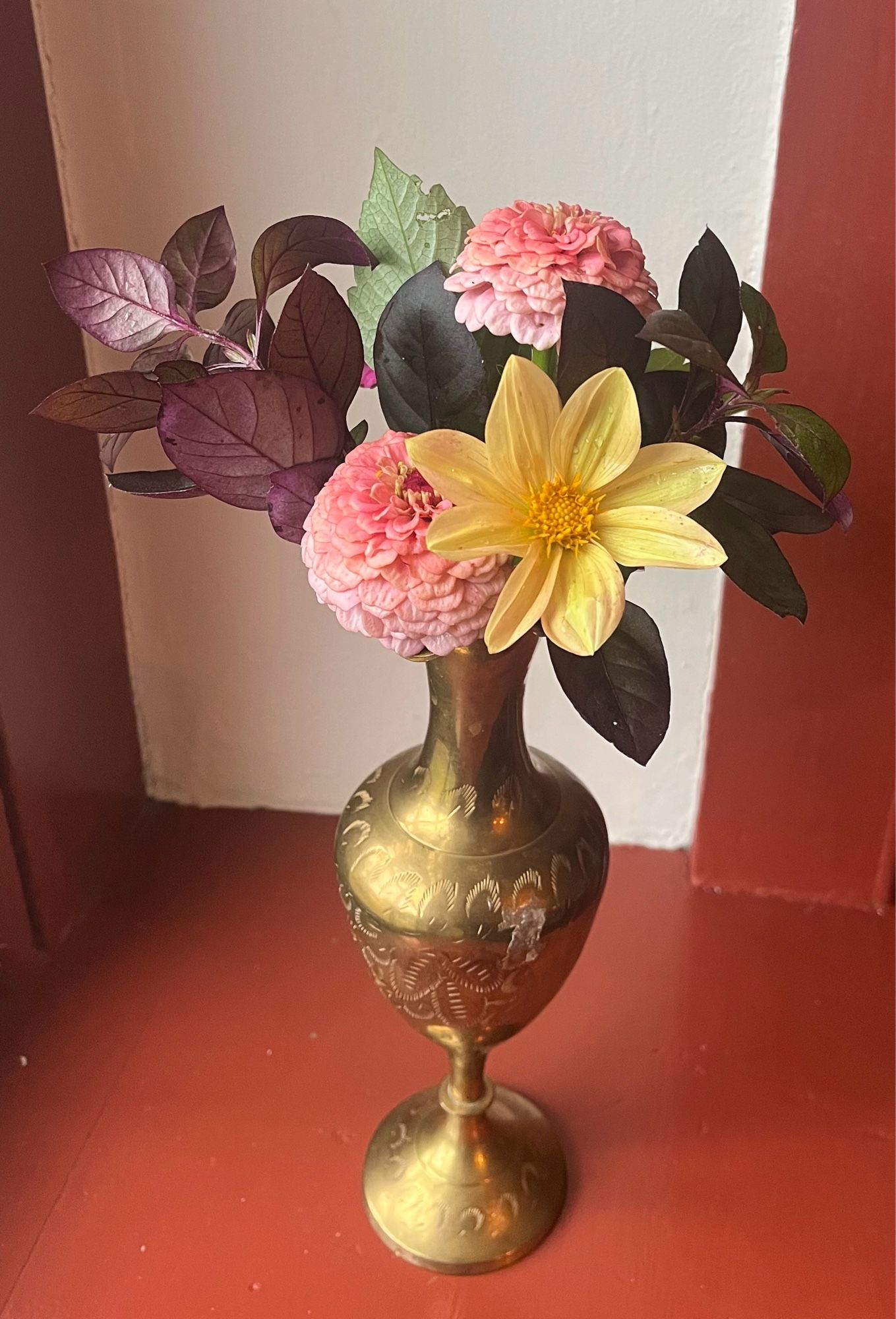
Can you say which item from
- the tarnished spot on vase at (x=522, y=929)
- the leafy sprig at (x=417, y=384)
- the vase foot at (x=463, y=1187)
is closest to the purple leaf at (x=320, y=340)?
the leafy sprig at (x=417, y=384)

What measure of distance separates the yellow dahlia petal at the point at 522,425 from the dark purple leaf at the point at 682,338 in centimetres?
5

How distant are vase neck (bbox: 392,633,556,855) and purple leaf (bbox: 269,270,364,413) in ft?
0.56

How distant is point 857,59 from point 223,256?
19.6 inches

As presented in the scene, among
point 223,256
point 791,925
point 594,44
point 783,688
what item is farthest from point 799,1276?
point 594,44

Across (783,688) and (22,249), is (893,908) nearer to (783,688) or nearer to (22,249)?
(783,688)

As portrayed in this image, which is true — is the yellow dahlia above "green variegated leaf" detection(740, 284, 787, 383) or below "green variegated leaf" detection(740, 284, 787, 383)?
below

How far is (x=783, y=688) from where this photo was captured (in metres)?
1.02

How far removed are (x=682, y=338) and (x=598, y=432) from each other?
0.18 ft

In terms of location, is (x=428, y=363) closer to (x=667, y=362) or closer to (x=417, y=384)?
(x=417, y=384)

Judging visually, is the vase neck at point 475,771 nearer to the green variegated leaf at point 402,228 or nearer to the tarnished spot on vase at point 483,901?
the tarnished spot on vase at point 483,901

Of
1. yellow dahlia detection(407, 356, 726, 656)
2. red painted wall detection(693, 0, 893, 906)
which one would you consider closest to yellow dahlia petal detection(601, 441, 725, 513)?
yellow dahlia detection(407, 356, 726, 656)

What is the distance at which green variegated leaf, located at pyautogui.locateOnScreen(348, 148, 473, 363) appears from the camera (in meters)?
0.61

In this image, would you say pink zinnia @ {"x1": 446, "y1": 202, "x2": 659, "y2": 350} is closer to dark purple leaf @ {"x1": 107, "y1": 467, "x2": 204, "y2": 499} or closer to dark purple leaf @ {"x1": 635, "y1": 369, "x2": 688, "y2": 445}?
dark purple leaf @ {"x1": 635, "y1": 369, "x2": 688, "y2": 445}

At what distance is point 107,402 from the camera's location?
0.58 meters
